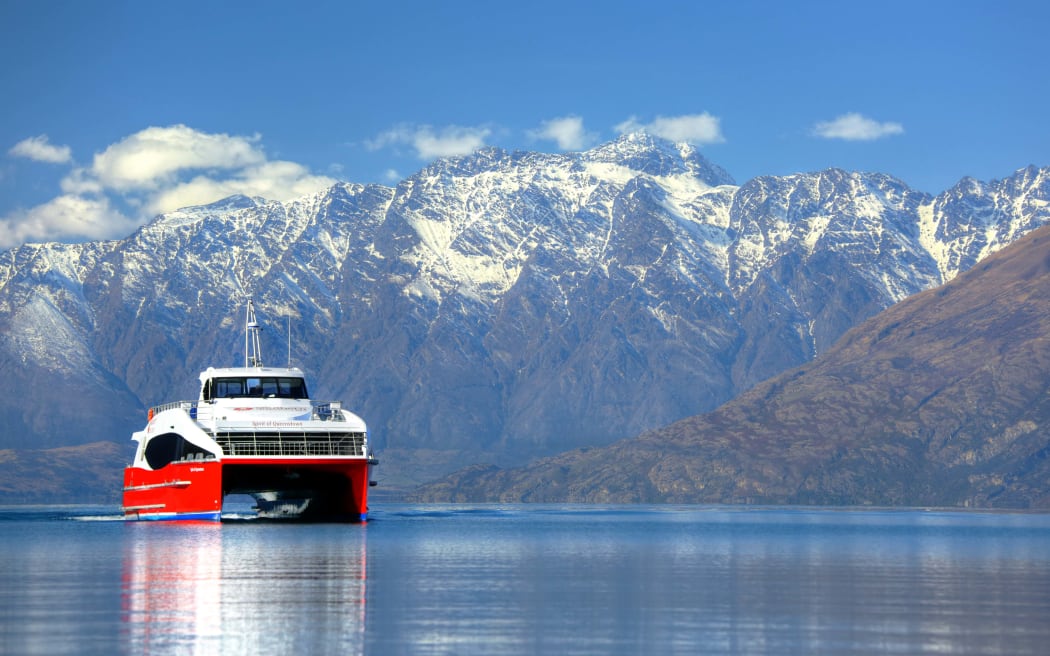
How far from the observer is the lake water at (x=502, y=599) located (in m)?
59.8

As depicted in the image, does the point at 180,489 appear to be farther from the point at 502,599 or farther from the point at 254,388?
the point at 502,599

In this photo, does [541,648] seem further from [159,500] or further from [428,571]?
[159,500]

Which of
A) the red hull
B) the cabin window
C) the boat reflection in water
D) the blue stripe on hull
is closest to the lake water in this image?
the boat reflection in water

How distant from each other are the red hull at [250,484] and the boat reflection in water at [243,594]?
18405 mm

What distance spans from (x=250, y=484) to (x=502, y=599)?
84029 mm

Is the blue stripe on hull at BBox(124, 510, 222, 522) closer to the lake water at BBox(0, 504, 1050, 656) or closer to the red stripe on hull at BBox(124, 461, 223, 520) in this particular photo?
→ the red stripe on hull at BBox(124, 461, 223, 520)

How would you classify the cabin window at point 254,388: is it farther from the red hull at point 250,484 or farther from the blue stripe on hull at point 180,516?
the blue stripe on hull at point 180,516

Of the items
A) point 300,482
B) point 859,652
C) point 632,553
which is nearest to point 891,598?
point 859,652

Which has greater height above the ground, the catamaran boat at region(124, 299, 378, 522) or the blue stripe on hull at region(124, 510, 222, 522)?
the catamaran boat at region(124, 299, 378, 522)

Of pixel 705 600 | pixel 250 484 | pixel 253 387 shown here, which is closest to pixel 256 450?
pixel 250 484

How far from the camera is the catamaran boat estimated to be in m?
150

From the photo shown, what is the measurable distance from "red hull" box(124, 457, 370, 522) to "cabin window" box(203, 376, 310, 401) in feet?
26.3

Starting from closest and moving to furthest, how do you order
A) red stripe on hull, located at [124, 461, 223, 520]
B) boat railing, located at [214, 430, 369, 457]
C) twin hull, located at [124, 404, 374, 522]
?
twin hull, located at [124, 404, 374, 522] < boat railing, located at [214, 430, 369, 457] < red stripe on hull, located at [124, 461, 223, 520]

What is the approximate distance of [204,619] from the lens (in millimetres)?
66250
